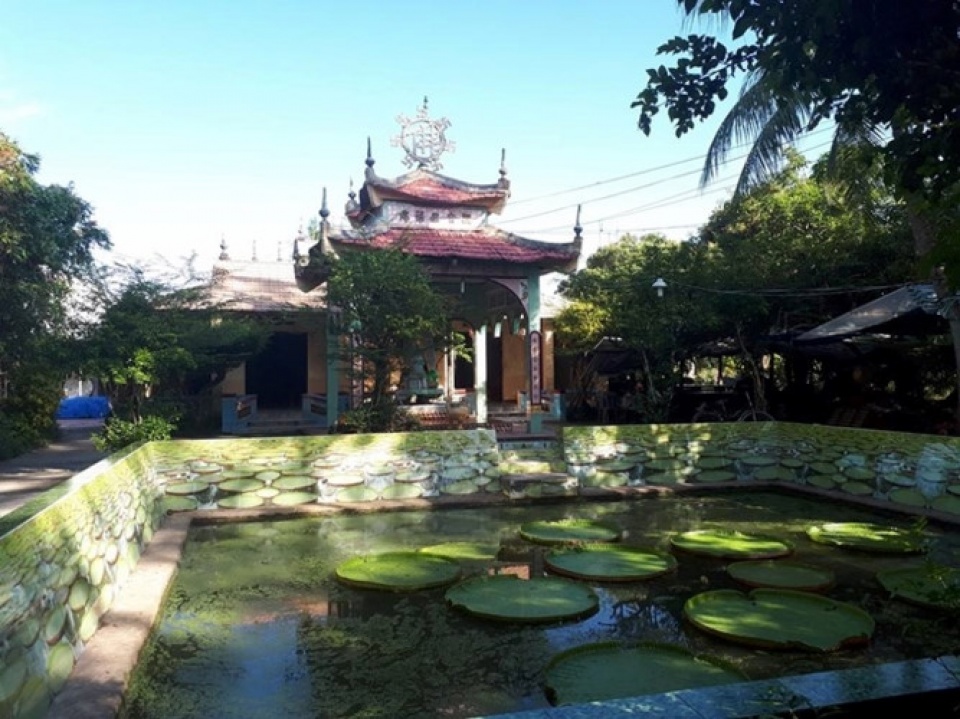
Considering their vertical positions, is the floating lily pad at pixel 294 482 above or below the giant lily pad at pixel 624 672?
above

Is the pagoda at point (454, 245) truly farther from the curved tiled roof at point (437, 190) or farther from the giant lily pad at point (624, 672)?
the giant lily pad at point (624, 672)

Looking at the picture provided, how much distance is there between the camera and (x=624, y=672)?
3832 mm

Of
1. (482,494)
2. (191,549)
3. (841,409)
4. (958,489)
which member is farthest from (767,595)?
(841,409)

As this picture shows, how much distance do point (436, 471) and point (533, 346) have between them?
18.9 feet

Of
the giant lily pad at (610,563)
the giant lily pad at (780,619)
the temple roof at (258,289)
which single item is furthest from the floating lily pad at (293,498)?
the temple roof at (258,289)

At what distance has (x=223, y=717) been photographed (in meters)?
3.51

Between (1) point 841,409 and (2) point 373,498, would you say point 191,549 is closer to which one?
(2) point 373,498

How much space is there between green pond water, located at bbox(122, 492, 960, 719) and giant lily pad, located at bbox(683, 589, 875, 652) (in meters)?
0.07

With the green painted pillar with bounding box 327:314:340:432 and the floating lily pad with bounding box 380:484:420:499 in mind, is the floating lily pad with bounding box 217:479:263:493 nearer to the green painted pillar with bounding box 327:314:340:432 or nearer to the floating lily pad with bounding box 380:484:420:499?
the floating lily pad with bounding box 380:484:420:499

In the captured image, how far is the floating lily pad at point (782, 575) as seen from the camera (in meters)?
5.41

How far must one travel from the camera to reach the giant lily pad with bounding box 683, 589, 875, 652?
4.28m

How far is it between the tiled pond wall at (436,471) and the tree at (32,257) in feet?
17.7

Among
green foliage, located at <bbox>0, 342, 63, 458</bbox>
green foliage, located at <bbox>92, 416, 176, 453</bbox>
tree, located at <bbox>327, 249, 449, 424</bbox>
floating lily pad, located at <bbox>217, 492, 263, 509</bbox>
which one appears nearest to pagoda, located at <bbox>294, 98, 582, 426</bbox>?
tree, located at <bbox>327, 249, 449, 424</bbox>

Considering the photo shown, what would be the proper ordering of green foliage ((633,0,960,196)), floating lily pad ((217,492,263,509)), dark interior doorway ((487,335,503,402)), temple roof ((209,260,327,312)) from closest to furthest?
green foliage ((633,0,960,196)) < floating lily pad ((217,492,263,509)) < temple roof ((209,260,327,312)) < dark interior doorway ((487,335,503,402))
